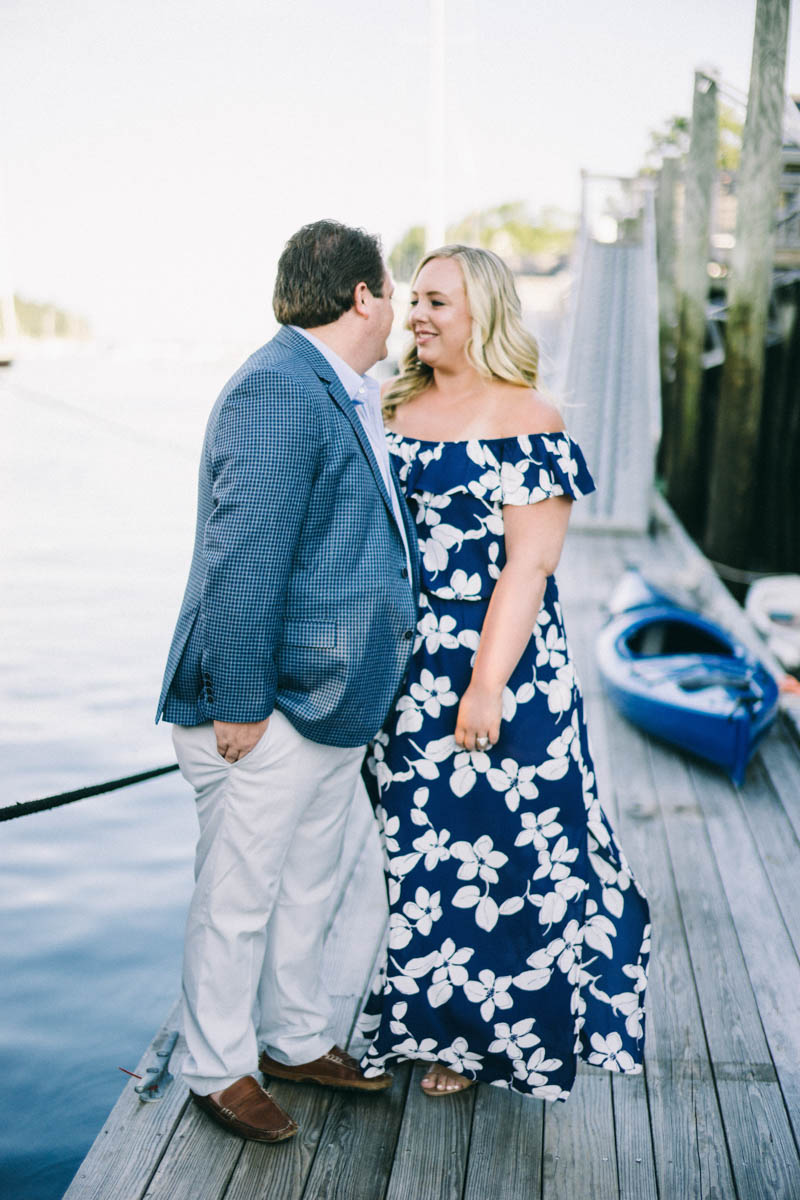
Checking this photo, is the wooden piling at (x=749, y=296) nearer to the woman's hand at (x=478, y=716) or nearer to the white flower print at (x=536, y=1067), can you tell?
the woman's hand at (x=478, y=716)

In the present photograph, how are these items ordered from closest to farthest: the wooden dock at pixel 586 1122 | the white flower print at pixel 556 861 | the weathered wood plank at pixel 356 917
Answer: the wooden dock at pixel 586 1122, the white flower print at pixel 556 861, the weathered wood plank at pixel 356 917

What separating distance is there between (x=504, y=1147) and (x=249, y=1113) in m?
0.45

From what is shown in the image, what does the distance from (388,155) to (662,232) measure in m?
40.0

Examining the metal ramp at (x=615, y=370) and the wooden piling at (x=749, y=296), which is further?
the metal ramp at (x=615, y=370)

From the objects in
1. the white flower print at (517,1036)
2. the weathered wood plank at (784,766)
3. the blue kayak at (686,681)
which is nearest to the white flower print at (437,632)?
the white flower print at (517,1036)

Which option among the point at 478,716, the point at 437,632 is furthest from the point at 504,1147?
the point at 437,632

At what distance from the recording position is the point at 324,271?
1.71 m

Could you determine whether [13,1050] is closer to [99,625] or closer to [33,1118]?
[33,1118]

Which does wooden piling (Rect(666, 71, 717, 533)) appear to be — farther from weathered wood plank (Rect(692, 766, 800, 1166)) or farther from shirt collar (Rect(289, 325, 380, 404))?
shirt collar (Rect(289, 325, 380, 404))

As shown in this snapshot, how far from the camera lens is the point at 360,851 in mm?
3072

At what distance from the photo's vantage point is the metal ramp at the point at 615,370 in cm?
880

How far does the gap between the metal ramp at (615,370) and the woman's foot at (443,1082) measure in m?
4.77

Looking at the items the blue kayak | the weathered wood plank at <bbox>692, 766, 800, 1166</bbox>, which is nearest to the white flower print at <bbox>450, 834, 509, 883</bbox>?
the weathered wood plank at <bbox>692, 766, 800, 1166</bbox>

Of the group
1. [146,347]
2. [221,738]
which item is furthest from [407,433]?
[146,347]
